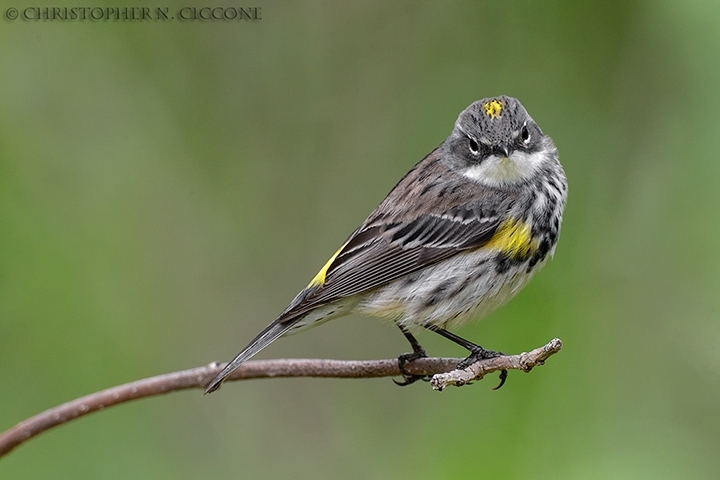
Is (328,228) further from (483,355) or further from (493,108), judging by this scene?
(483,355)

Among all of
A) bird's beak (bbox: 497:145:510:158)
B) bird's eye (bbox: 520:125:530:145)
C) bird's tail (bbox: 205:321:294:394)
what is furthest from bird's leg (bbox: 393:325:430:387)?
bird's eye (bbox: 520:125:530:145)

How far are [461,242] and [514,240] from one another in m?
0.27

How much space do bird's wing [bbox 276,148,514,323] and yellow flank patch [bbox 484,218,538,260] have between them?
0.12ft

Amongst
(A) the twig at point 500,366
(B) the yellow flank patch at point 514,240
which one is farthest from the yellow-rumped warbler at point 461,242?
(A) the twig at point 500,366

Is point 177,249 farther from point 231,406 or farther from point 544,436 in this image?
point 544,436

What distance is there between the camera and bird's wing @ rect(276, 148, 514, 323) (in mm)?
4258

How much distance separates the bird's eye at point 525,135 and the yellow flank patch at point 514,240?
430 mm

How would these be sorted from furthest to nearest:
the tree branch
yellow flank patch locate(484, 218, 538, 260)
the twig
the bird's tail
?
1. yellow flank patch locate(484, 218, 538, 260)
2. the bird's tail
3. the tree branch
4. the twig

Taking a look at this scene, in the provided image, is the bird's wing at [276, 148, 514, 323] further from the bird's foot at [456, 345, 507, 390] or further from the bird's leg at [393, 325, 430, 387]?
the bird's foot at [456, 345, 507, 390]

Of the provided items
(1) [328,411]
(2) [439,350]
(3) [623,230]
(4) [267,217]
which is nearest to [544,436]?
(3) [623,230]

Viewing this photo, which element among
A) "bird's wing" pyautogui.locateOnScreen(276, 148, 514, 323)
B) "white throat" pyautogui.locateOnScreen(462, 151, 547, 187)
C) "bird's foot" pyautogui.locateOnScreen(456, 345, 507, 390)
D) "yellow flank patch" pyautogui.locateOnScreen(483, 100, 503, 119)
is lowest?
"bird's foot" pyautogui.locateOnScreen(456, 345, 507, 390)

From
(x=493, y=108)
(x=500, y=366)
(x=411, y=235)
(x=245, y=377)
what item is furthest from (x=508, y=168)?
(x=245, y=377)

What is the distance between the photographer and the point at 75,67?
5918mm

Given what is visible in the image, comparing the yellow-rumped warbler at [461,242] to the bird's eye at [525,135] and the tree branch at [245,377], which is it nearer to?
the bird's eye at [525,135]
